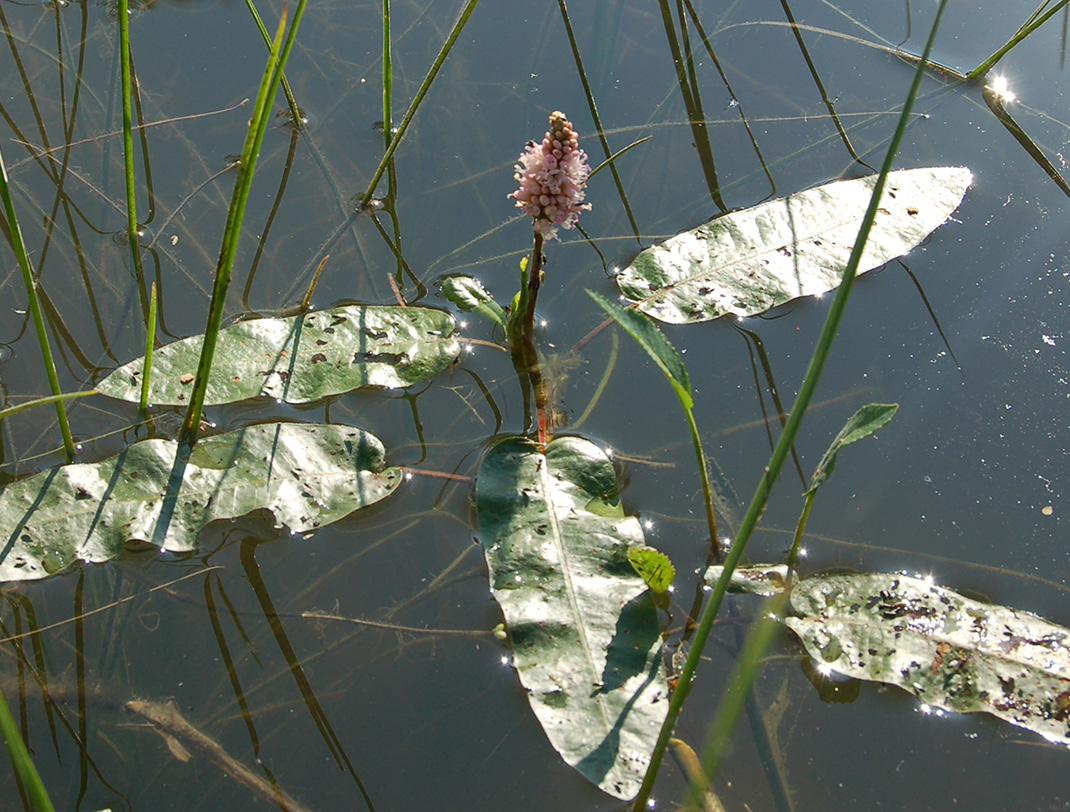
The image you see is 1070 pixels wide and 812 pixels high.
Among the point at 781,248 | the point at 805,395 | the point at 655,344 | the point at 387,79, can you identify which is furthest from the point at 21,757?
the point at 781,248

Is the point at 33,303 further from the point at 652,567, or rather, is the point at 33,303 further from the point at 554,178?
the point at 652,567

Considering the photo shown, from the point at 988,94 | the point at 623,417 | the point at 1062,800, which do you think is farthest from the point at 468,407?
the point at 988,94

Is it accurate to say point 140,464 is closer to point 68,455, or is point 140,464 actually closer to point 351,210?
point 68,455

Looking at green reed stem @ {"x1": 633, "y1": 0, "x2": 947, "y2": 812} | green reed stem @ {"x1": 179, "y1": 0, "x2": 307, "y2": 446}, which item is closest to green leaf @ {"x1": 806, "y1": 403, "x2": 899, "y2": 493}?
green reed stem @ {"x1": 633, "y1": 0, "x2": 947, "y2": 812}

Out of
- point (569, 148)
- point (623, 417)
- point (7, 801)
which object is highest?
point (569, 148)

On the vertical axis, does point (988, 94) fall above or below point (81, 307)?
above

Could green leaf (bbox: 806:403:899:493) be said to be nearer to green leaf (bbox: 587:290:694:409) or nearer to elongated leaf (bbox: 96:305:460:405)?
green leaf (bbox: 587:290:694:409)

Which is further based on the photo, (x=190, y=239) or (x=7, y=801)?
(x=190, y=239)
